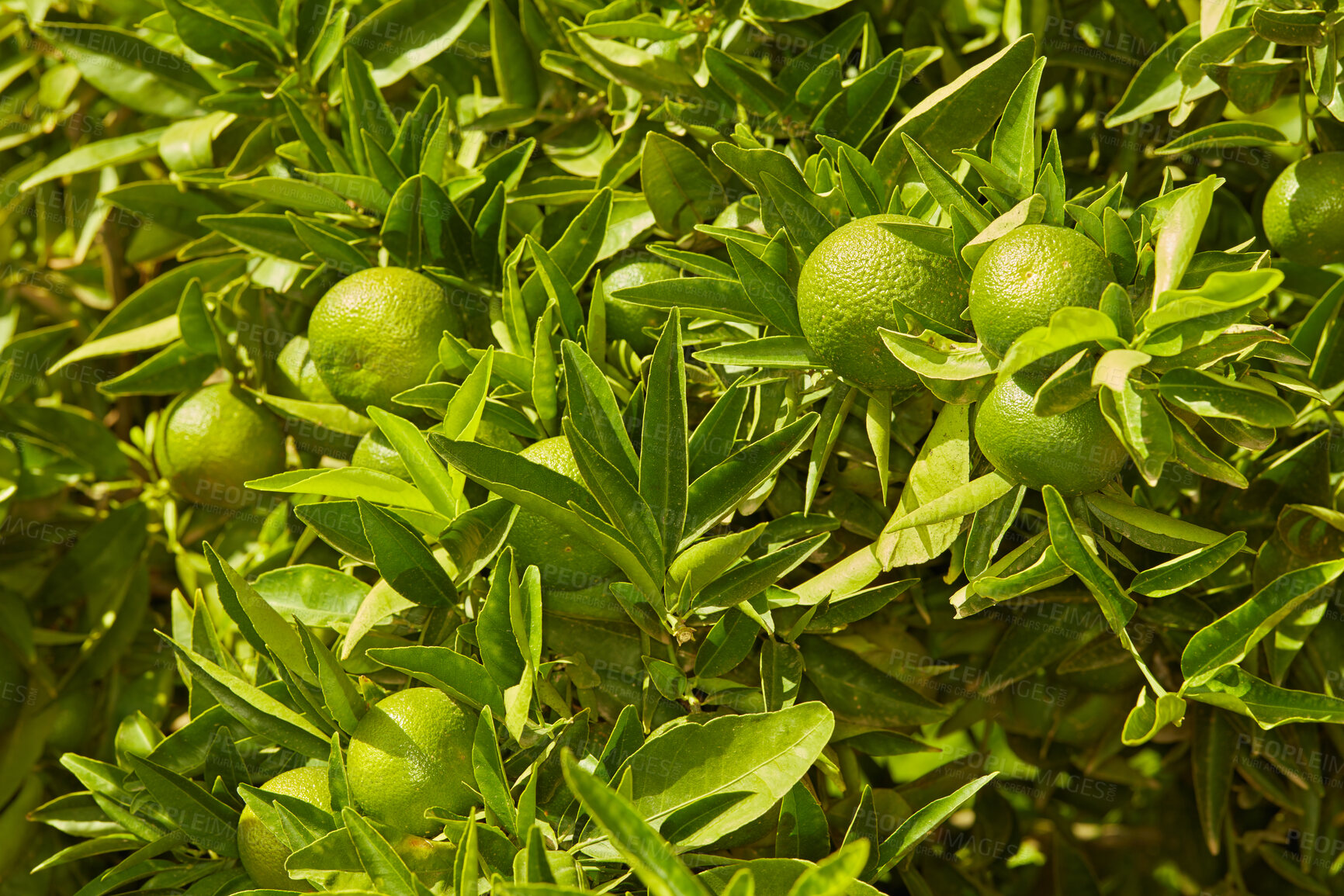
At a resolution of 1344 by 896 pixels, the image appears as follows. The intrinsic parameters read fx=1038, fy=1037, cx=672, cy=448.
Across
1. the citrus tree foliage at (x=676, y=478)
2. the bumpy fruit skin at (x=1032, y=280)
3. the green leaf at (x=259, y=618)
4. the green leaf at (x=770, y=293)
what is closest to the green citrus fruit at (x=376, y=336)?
the citrus tree foliage at (x=676, y=478)

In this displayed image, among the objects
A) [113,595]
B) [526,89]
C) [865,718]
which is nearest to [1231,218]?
[865,718]

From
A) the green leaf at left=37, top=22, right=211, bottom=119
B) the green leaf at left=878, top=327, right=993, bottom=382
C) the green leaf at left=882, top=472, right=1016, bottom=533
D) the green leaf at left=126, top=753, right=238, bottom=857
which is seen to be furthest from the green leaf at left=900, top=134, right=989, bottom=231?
the green leaf at left=37, top=22, right=211, bottom=119

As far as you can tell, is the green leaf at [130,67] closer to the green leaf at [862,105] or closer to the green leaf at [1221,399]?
the green leaf at [862,105]

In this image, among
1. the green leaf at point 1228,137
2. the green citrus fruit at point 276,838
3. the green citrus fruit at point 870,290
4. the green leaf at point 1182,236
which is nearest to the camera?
the green leaf at point 1182,236

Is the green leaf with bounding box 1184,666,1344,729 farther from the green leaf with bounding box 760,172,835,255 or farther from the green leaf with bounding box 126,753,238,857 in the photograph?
the green leaf with bounding box 126,753,238,857

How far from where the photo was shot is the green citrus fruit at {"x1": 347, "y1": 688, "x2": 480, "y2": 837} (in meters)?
0.89

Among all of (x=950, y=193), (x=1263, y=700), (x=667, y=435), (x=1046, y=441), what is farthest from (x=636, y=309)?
(x=1263, y=700)

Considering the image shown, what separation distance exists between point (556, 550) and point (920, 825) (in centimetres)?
40

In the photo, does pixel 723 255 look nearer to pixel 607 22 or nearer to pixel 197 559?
pixel 607 22

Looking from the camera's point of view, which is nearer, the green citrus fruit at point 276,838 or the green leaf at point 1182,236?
the green leaf at point 1182,236

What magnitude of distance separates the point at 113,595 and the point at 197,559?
14cm

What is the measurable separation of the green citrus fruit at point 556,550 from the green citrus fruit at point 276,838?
0.92 feet

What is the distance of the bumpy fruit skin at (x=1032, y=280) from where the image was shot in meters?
0.78

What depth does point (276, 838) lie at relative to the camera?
965 mm
